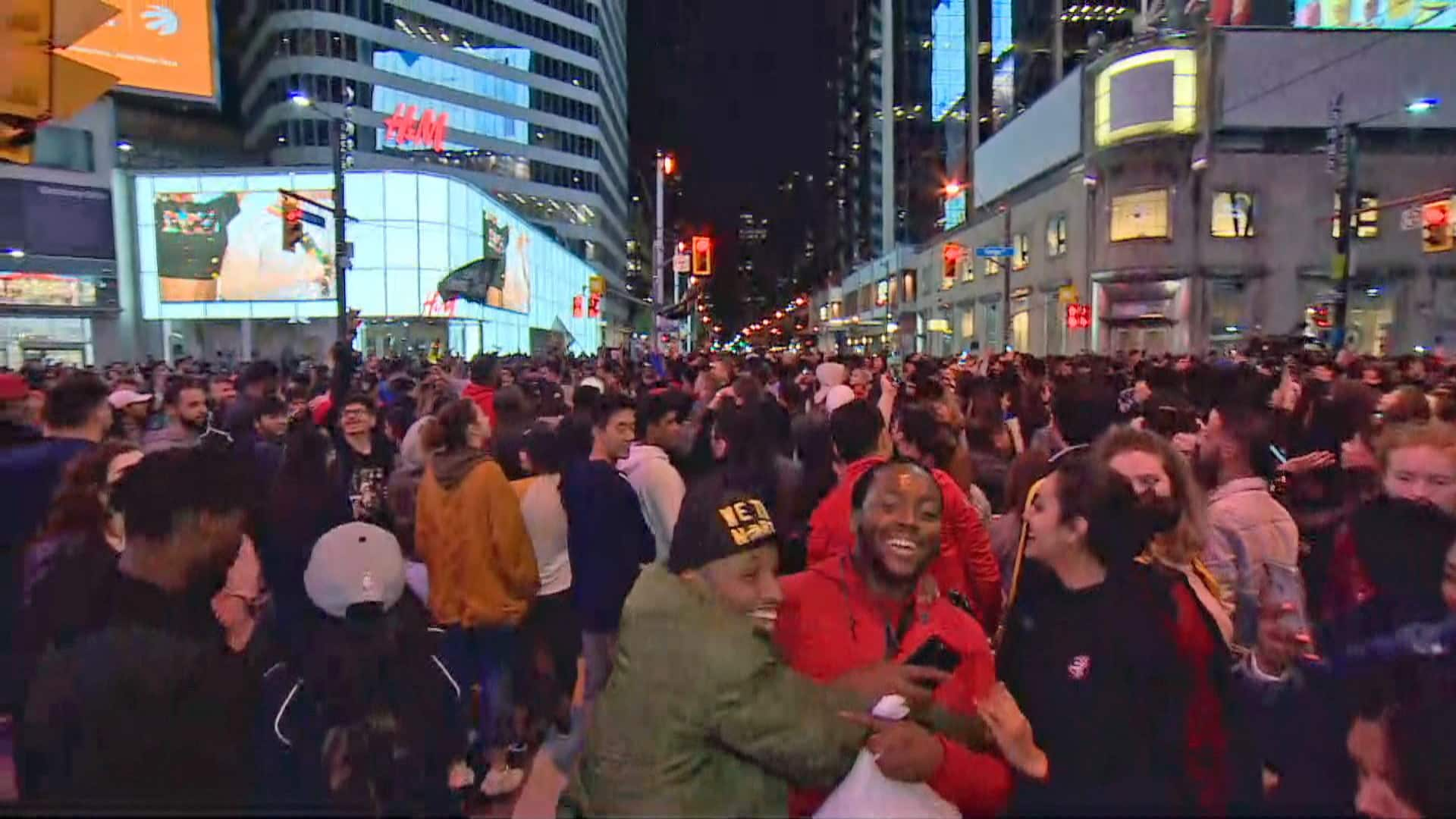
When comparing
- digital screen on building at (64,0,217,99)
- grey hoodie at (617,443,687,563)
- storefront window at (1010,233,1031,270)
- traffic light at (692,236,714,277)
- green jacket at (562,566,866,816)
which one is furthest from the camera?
storefront window at (1010,233,1031,270)

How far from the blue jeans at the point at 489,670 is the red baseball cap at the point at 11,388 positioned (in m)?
2.52

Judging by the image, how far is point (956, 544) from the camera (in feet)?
14.8

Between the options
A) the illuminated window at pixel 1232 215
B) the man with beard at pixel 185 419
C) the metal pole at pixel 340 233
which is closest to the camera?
the man with beard at pixel 185 419

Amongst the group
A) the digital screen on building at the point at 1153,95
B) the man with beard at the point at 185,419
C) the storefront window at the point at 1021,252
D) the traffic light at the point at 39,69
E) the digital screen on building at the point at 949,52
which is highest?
the digital screen on building at the point at 949,52

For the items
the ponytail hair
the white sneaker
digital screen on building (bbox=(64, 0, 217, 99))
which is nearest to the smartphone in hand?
the ponytail hair

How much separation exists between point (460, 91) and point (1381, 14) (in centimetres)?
5881

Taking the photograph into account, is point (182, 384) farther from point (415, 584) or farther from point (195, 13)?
point (195, 13)

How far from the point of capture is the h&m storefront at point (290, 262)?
41.8 meters

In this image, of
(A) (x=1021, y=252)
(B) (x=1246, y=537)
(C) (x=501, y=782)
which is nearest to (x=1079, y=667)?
(B) (x=1246, y=537)

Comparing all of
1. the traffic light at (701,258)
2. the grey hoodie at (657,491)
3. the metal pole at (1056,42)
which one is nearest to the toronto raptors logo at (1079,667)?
the grey hoodie at (657,491)

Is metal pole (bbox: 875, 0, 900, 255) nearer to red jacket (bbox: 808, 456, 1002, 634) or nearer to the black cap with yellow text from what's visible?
red jacket (bbox: 808, 456, 1002, 634)

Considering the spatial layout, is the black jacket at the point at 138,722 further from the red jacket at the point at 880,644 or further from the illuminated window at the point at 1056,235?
the illuminated window at the point at 1056,235

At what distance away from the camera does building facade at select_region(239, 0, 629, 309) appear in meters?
69.0

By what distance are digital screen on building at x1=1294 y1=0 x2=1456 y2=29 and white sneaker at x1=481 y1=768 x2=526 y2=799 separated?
1859 inches
